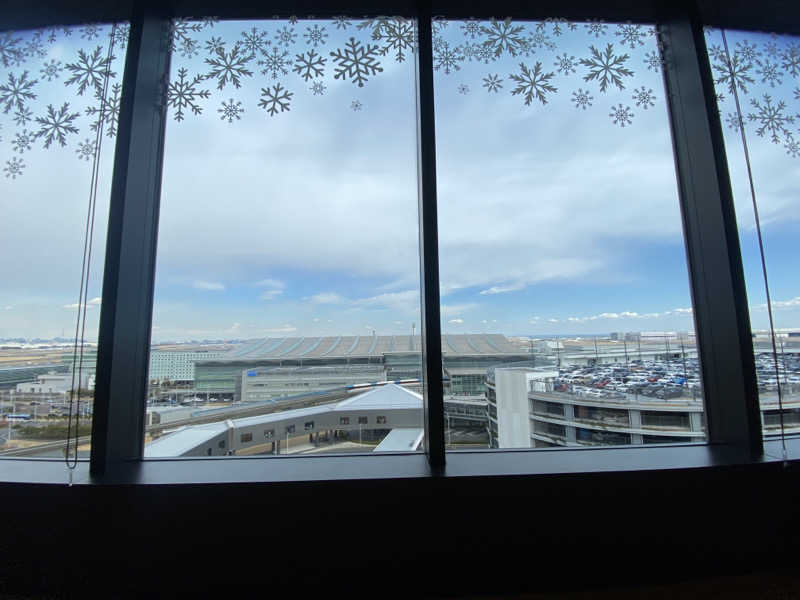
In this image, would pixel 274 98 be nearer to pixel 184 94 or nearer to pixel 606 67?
pixel 184 94

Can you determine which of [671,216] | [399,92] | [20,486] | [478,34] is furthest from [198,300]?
[671,216]

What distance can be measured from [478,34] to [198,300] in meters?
1.64

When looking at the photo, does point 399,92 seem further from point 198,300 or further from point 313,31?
point 198,300

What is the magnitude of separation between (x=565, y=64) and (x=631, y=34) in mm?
346

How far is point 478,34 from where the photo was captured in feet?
4.35

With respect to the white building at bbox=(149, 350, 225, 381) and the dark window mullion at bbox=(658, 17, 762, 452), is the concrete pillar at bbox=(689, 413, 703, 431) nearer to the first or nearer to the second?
the dark window mullion at bbox=(658, 17, 762, 452)

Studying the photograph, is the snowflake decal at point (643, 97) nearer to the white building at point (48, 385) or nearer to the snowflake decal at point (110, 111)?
the snowflake decal at point (110, 111)

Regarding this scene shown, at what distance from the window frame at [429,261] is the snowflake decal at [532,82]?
0.86 ft

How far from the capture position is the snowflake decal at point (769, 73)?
1354mm

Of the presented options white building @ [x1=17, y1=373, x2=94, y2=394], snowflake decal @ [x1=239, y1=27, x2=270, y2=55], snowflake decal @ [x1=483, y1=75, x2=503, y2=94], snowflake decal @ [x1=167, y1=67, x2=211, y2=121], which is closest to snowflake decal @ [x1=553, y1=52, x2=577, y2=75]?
snowflake decal @ [x1=483, y1=75, x2=503, y2=94]

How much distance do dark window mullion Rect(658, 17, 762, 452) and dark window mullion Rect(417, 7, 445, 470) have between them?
109cm

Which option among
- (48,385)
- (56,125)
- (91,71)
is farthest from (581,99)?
(48,385)

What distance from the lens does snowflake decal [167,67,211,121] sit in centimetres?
128

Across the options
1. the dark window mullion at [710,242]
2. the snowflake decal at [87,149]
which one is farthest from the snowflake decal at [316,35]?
the dark window mullion at [710,242]
